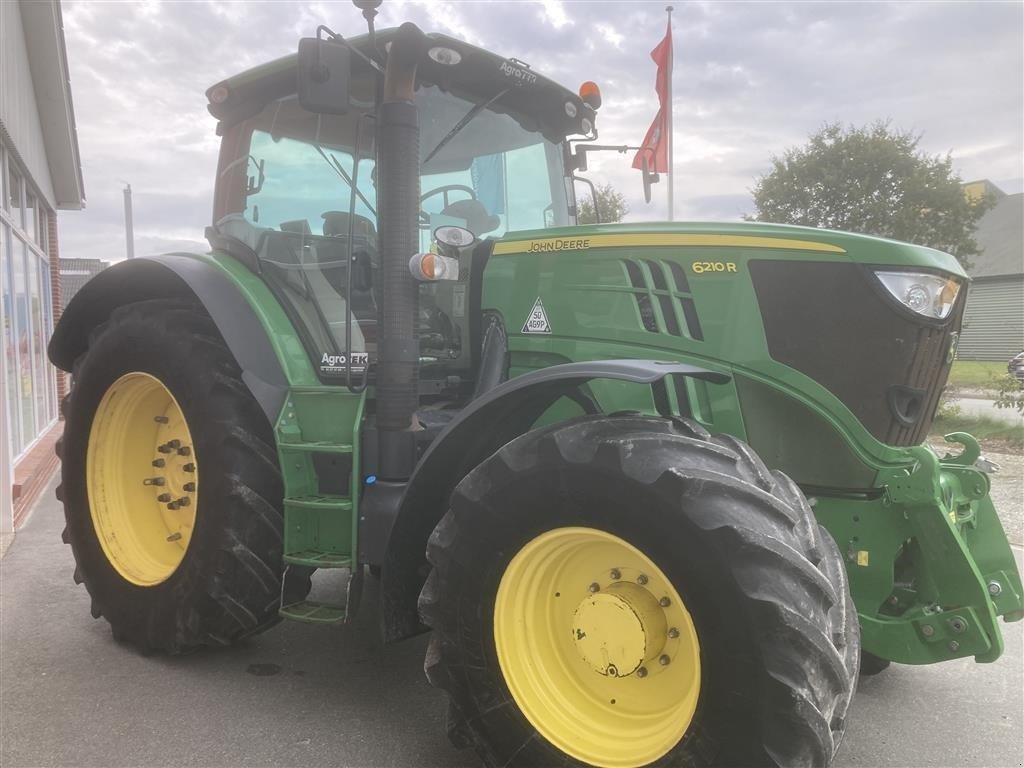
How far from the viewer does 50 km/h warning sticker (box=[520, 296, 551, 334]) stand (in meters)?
3.02

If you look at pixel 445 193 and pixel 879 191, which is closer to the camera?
pixel 445 193

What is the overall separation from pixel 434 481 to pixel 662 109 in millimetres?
5618

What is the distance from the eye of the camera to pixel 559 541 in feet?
7.61

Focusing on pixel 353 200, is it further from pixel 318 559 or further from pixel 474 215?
pixel 318 559

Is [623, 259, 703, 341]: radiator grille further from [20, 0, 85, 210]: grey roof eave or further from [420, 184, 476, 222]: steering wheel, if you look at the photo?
[20, 0, 85, 210]: grey roof eave

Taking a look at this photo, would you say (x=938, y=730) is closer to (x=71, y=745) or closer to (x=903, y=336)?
(x=903, y=336)

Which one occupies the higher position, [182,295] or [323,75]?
[323,75]

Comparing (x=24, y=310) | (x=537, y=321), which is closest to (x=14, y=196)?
(x=24, y=310)

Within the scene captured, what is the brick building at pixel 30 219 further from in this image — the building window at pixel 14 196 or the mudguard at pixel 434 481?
the mudguard at pixel 434 481

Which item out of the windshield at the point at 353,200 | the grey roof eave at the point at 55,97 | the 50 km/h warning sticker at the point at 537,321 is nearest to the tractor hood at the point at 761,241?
the 50 km/h warning sticker at the point at 537,321

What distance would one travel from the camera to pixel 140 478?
12.7 ft

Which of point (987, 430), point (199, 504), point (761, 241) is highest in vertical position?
point (761, 241)

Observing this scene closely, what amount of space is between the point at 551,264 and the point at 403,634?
4.76 feet

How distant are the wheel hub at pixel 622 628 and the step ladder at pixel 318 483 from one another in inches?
41.3
